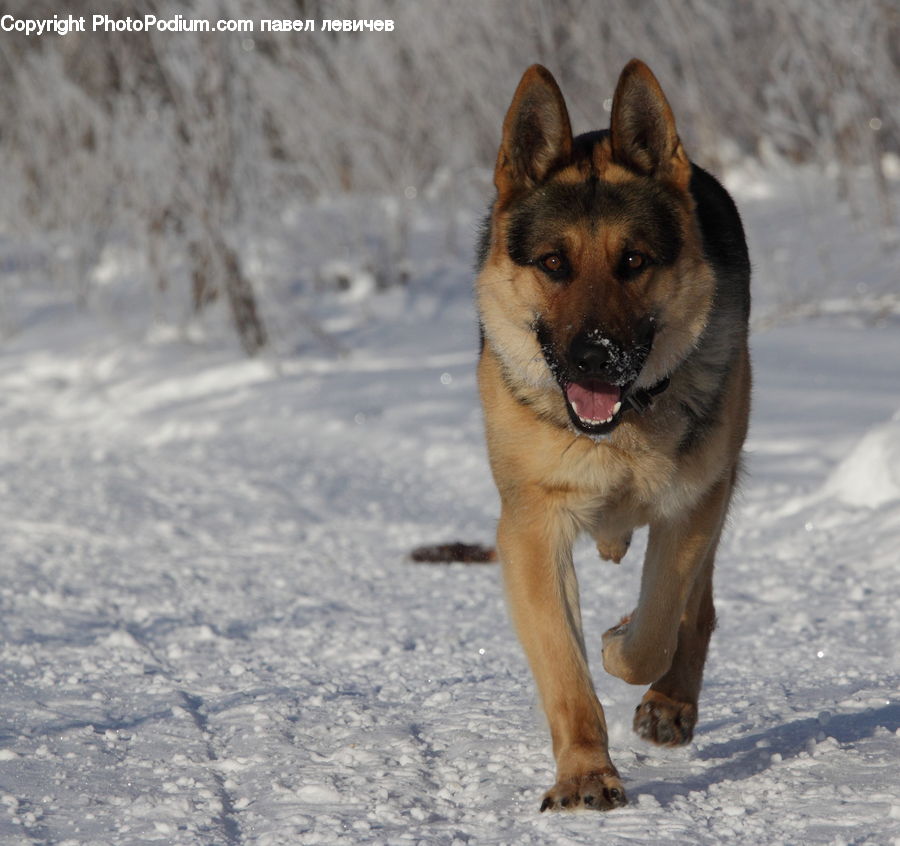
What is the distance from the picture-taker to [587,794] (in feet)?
9.55

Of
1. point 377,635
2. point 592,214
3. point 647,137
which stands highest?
point 647,137

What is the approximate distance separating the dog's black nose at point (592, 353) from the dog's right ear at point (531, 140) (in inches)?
26.4

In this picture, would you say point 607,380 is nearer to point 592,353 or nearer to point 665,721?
point 592,353

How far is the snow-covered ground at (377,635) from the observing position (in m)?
2.96

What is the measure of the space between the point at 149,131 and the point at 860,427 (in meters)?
7.73

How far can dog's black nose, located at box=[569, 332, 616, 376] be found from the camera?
3.10 m

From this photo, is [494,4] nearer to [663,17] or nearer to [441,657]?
[663,17]

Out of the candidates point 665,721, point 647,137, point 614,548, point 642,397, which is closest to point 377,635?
point 614,548

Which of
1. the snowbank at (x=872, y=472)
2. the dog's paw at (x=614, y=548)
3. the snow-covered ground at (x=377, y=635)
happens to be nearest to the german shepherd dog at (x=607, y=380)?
the snow-covered ground at (x=377, y=635)

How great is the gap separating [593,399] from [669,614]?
65cm

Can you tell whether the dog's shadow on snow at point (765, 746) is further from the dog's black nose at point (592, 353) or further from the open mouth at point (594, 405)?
the dog's black nose at point (592, 353)

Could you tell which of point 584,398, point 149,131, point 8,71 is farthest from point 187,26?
point 8,71

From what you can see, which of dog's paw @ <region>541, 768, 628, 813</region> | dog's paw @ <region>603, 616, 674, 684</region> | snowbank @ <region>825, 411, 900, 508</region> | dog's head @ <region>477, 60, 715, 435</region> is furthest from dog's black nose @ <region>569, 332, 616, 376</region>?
snowbank @ <region>825, 411, 900, 508</region>

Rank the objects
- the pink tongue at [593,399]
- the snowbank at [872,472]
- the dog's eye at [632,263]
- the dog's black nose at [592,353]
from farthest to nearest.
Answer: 1. the snowbank at [872,472]
2. the dog's eye at [632,263]
3. the pink tongue at [593,399]
4. the dog's black nose at [592,353]
